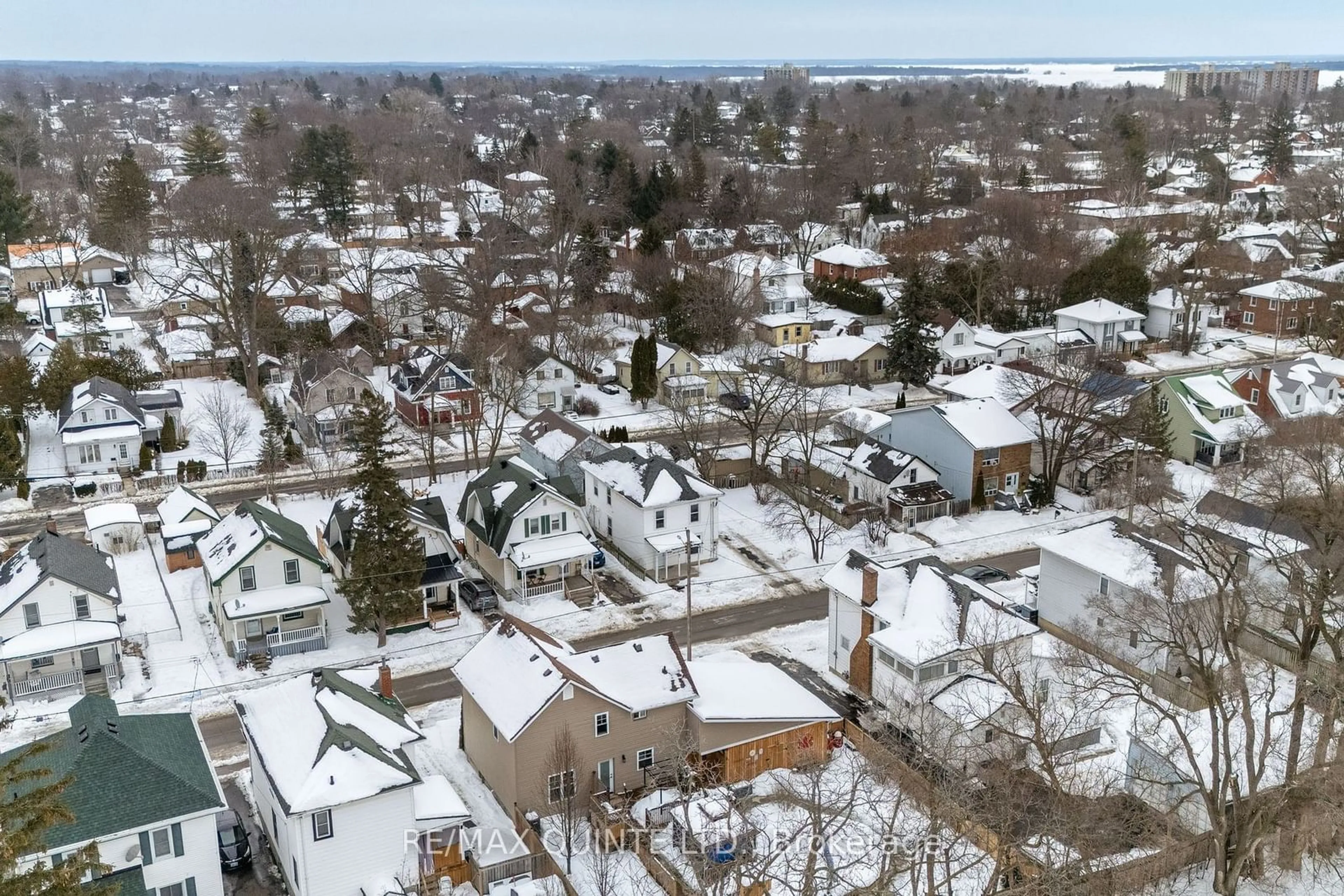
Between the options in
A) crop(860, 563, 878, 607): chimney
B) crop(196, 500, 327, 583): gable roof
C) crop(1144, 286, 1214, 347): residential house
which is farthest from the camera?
crop(1144, 286, 1214, 347): residential house

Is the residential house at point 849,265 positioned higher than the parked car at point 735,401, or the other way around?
the residential house at point 849,265

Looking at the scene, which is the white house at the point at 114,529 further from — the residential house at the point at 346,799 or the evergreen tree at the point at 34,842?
the evergreen tree at the point at 34,842

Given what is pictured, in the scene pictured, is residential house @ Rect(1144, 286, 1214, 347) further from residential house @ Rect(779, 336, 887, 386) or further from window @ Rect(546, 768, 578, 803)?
window @ Rect(546, 768, 578, 803)

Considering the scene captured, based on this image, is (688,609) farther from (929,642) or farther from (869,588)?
(929,642)

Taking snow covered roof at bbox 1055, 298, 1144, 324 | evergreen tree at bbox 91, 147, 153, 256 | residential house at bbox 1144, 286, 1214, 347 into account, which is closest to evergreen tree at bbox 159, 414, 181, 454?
evergreen tree at bbox 91, 147, 153, 256

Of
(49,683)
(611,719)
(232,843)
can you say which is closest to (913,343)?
(611,719)

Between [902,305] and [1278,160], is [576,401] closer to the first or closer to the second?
[902,305]

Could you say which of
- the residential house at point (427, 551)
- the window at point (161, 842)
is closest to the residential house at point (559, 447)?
the residential house at point (427, 551)
